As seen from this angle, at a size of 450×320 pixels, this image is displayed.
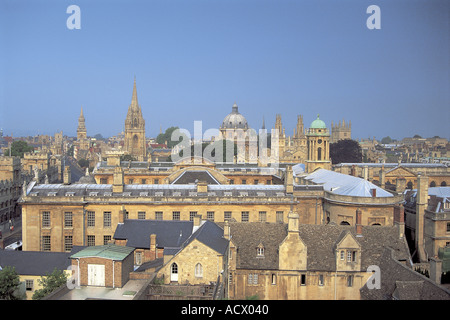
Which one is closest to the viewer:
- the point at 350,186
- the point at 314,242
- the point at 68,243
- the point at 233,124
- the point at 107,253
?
the point at 107,253

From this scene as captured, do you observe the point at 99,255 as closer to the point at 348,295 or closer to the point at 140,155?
the point at 348,295

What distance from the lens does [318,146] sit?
242ft

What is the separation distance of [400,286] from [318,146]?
48.4m

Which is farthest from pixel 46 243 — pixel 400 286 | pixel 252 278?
pixel 400 286

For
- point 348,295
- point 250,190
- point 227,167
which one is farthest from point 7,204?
point 348,295

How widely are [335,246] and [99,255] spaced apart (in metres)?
15.9

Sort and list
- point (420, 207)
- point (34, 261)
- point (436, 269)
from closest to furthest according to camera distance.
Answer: point (436, 269), point (34, 261), point (420, 207)

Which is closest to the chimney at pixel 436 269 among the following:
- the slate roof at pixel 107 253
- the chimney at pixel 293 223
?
the chimney at pixel 293 223

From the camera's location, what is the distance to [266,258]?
32.3 m

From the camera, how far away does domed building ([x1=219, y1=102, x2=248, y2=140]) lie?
167m

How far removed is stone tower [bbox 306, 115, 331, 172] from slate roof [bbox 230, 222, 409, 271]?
38.0m

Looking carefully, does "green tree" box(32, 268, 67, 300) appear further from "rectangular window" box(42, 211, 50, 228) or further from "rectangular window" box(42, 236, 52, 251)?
"rectangular window" box(42, 211, 50, 228)

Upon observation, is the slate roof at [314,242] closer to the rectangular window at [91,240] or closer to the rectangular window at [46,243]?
the rectangular window at [91,240]

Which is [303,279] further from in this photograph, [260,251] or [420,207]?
[420,207]
